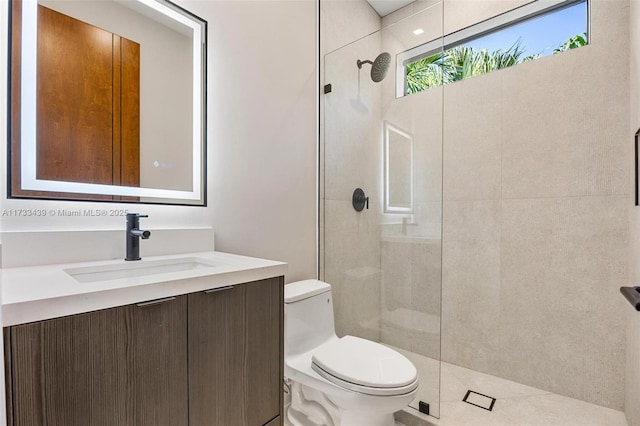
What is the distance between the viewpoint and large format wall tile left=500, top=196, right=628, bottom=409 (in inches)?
70.1

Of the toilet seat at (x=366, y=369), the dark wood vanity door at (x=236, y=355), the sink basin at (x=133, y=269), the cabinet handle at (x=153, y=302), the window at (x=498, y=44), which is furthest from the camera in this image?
the window at (x=498, y=44)

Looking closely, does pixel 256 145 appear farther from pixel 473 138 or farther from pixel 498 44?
pixel 498 44

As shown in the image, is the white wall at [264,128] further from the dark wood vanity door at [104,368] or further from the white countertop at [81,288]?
the dark wood vanity door at [104,368]

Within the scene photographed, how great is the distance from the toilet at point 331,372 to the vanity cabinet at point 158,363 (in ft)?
1.21

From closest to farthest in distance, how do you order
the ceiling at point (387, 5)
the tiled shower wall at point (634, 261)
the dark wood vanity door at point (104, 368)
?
1. the dark wood vanity door at point (104, 368)
2. the tiled shower wall at point (634, 261)
3. the ceiling at point (387, 5)

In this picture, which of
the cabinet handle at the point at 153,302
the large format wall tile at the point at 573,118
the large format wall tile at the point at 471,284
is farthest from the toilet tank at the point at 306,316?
the large format wall tile at the point at 573,118

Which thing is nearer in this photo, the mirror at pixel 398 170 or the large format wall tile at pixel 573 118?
the large format wall tile at pixel 573 118

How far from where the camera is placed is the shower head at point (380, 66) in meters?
1.95

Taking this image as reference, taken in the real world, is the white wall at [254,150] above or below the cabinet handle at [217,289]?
above

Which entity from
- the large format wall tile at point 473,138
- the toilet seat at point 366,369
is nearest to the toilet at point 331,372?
the toilet seat at point 366,369

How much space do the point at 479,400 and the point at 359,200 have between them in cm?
138

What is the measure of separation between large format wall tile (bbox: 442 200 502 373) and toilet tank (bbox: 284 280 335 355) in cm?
105

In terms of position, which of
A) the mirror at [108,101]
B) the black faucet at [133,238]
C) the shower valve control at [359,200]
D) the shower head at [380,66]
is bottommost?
the black faucet at [133,238]

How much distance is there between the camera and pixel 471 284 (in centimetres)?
223
